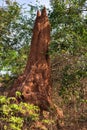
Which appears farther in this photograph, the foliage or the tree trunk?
the tree trunk

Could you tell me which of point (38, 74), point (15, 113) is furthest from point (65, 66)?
point (15, 113)

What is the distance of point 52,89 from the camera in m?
12.5

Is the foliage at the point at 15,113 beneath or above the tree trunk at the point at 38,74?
beneath

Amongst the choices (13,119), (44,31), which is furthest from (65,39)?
(13,119)

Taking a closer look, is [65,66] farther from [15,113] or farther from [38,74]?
[15,113]

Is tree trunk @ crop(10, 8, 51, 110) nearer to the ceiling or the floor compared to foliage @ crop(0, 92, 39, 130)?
nearer to the ceiling

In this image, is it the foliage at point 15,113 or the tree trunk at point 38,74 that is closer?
the foliage at point 15,113

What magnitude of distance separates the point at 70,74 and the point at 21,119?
99.6 inches

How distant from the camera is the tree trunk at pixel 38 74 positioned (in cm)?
1133

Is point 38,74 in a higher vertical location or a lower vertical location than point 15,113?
higher

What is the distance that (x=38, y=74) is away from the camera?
1173cm

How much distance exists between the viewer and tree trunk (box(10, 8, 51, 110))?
11.3m

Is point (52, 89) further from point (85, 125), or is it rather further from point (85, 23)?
point (85, 23)

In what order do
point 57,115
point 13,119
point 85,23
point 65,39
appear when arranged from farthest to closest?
point 85,23 < point 65,39 < point 57,115 < point 13,119
